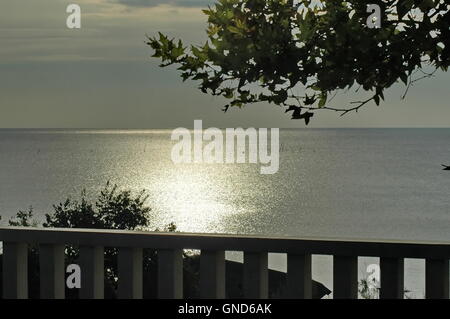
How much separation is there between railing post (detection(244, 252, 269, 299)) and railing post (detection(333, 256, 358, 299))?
26 cm

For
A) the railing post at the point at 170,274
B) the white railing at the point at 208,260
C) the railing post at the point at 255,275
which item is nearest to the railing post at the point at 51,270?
the white railing at the point at 208,260

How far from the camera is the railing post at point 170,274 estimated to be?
2.99m

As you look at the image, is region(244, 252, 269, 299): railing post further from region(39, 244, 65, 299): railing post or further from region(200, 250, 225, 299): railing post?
region(39, 244, 65, 299): railing post

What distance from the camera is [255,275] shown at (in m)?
2.95

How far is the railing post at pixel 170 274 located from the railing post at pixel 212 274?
0.31 ft

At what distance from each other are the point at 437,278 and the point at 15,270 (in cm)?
163

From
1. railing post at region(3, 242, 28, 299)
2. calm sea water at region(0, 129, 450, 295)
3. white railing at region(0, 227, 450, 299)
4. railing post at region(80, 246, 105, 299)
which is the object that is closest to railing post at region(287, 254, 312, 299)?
white railing at region(0, 227, 450, 299)

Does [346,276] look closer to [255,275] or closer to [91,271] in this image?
[255,275]

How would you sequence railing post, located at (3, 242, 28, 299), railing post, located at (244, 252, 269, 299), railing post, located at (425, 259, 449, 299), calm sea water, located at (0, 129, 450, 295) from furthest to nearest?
calm sea water, located at (0, 129, 450, 295)
railing post, located at (3, 242, 28, 299)
railing post, located at (244, 252, 269, 299)
railing post, located at (425, 259, 449, 299)

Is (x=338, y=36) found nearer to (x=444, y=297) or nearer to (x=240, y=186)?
(x=444, y=297)

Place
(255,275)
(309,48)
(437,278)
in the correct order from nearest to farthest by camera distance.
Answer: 1. (309,48)
2. (437,278)
3. (255,275)

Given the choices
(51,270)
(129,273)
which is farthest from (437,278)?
(51,270)

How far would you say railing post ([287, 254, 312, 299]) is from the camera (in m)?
2.90
